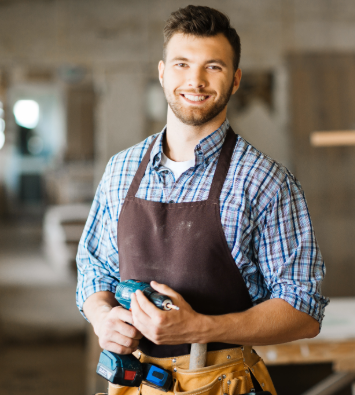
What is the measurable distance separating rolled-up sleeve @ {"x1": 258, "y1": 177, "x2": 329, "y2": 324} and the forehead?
16.3 inches

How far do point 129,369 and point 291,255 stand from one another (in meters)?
0.52

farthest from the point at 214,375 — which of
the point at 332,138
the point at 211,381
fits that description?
the point at 332,138

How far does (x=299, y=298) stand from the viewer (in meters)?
1.16

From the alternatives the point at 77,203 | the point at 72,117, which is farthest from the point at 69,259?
the point at 72,117

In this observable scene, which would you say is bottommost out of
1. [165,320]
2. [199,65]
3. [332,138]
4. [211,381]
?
[211,381]

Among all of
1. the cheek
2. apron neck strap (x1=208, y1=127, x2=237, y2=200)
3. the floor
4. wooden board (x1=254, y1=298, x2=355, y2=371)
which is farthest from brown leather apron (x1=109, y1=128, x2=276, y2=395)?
the floor

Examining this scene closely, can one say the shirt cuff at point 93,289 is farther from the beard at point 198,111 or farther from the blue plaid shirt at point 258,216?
the beard at point 198,111

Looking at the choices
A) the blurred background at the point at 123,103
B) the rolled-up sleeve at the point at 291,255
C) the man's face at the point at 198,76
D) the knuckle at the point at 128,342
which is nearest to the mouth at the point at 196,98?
the man's face at the point at 198,76

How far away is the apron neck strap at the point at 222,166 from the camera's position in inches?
48.7

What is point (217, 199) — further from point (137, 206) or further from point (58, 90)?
point (58, 90)

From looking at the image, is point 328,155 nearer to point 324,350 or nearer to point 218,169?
point 324,350

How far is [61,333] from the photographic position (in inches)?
163

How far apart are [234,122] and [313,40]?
40.3 inches

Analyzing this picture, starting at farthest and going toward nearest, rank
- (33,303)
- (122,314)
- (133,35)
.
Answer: (33,303) → (133,35) → (122,314)
